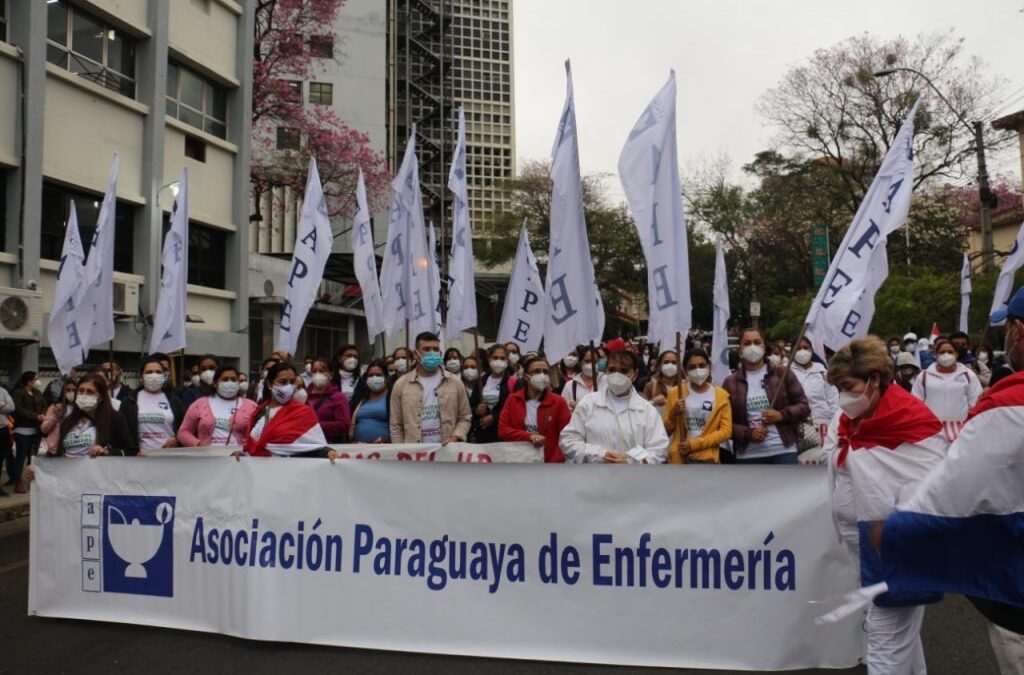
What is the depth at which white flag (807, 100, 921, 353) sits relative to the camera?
5836 millimetres

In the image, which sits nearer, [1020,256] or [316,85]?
[1020,256]

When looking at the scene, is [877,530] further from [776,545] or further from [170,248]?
[170,248]

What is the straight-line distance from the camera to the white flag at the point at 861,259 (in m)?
5.84

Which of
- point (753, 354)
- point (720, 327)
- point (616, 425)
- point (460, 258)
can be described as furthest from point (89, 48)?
point (616, 425)

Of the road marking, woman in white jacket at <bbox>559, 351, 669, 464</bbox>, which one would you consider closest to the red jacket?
woman in white jacket at <bbox>559, 351, 669, 464</bbox>

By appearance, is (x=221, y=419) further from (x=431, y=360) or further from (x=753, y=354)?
(x=753, y=354)

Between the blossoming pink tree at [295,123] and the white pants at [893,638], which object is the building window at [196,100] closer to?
the blossoming pink tree at [295,123]

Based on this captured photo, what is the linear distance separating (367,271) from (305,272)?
142cm

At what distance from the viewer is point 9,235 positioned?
15.6m

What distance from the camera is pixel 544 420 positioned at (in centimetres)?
716

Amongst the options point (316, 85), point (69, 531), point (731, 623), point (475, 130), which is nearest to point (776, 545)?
point (731, 623)

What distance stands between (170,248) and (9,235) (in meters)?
8.14

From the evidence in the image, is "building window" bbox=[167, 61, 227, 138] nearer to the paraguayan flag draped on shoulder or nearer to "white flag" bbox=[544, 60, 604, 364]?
the paraguayan flag draped on shoulder

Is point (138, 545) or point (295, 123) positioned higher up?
point (295, 123)
